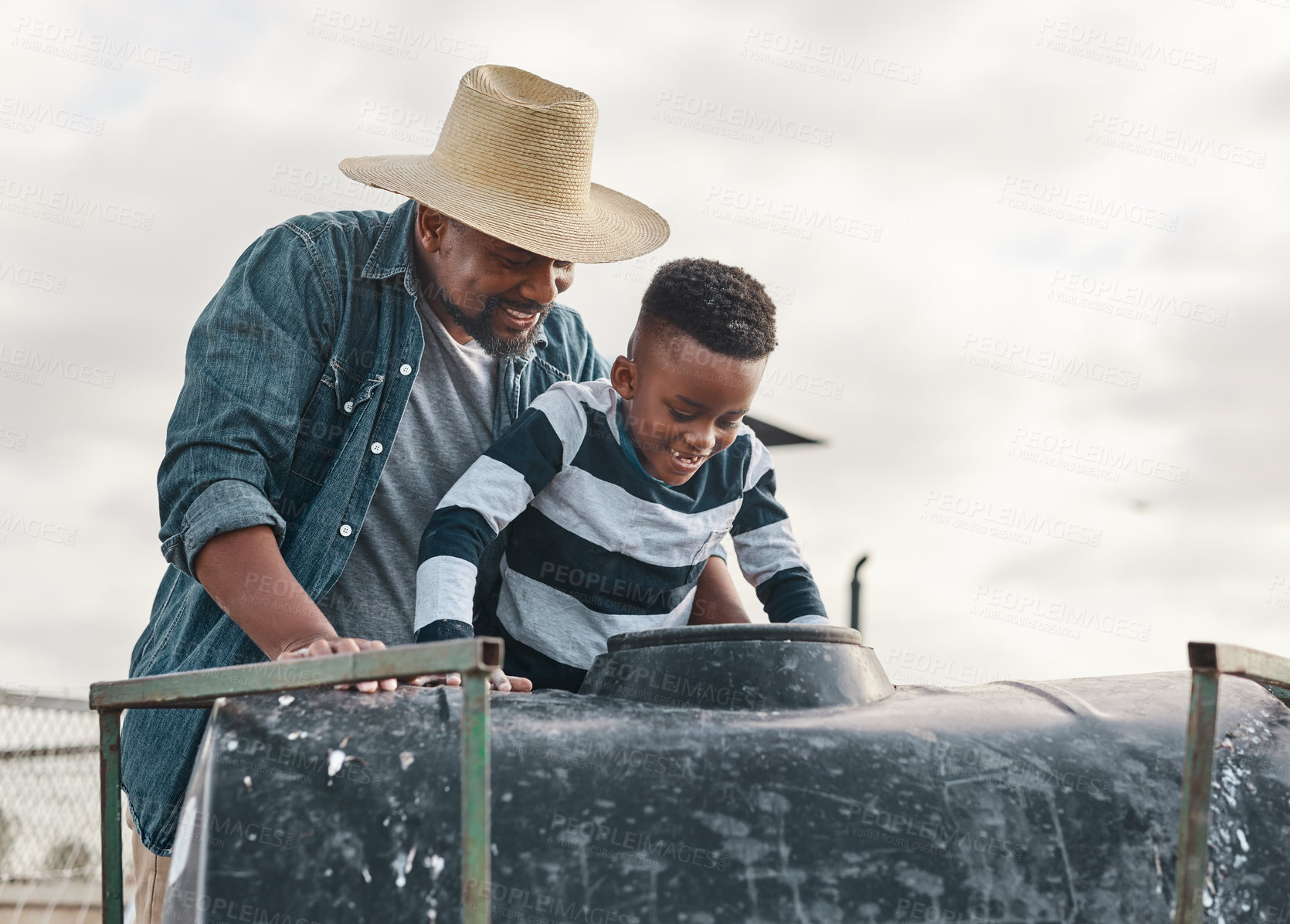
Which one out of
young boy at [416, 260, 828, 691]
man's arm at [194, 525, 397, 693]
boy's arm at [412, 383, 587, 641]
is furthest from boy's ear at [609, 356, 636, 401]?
man's arm at [194, 525, 397, 693]

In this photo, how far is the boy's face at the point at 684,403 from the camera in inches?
94.5

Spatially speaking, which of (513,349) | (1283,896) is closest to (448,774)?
(1283,896)

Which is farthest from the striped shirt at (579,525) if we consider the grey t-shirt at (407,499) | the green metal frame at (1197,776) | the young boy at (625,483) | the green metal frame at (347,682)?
the green metal frame at (1197,776)

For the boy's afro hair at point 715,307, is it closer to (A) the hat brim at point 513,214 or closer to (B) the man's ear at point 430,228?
(A) the hat brim at point 513,214

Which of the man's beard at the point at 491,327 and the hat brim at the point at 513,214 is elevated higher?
the hat brim at the point at 513,214

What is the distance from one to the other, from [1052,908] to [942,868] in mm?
130

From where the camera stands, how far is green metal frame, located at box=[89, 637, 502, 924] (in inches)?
47.9

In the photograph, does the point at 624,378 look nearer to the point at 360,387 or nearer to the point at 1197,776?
the point at 360,387

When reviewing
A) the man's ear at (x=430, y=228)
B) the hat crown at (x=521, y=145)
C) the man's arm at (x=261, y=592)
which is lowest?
the man's arm at (x=261, y=592)

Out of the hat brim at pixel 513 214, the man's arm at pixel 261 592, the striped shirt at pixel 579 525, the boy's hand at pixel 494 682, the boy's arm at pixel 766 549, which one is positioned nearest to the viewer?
the boy's hand at pixel 494 682

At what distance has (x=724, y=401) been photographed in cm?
241

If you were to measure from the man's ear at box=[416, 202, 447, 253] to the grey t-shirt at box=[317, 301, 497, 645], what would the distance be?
0.42 ft

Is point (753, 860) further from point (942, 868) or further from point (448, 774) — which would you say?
point (448, 774)

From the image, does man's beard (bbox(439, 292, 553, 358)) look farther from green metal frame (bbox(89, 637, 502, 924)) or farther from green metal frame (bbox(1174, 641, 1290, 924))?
green metal frame (bbox(1174, 641, 1290, 924))
